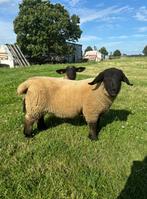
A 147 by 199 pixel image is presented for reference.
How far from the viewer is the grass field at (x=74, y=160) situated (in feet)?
17.8

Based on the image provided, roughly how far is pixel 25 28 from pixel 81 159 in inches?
2460

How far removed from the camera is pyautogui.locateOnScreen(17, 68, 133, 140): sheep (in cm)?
746

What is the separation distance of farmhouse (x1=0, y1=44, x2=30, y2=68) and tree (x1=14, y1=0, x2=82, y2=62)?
9.56 m

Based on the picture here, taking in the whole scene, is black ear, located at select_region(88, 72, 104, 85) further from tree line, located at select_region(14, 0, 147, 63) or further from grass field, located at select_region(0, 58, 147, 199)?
tree line, located at select_region(14, 0, 147, 63)

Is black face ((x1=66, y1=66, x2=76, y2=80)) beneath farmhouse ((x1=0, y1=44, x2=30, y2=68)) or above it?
above

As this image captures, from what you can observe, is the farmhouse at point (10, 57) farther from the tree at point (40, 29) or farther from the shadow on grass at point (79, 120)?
the shadow on grass at point (79, 120)

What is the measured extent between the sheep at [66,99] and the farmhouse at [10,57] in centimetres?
4482

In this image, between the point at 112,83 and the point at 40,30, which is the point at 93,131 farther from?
the point at 40,30

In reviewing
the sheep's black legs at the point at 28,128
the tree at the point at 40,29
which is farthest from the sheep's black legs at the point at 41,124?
the tree at the point at 40,29

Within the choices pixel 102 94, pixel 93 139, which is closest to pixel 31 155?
pixel 93 139

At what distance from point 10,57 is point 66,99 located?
4632 centimetres

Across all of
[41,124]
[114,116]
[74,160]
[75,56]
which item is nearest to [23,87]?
[41,124]

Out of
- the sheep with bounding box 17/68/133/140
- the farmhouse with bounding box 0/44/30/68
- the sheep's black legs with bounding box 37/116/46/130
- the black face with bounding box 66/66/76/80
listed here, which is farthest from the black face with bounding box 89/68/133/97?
the farmhouse with bounding box 0/44/30/68

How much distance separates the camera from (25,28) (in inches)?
2611
